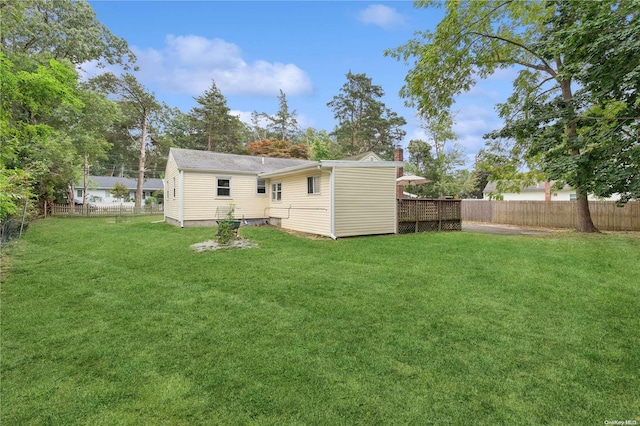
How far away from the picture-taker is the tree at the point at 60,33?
1595 centimetres

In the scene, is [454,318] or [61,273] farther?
[61,273]

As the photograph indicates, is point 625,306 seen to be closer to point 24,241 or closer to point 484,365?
point 484,365

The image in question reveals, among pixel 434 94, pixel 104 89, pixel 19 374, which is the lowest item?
pixel 19 374

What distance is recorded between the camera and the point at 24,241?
9.27 m

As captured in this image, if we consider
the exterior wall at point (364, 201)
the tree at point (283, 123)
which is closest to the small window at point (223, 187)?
the exterior wall at point (364, 201)

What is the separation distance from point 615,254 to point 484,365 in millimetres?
7064

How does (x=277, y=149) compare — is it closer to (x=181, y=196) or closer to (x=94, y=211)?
(x=94, y=211)

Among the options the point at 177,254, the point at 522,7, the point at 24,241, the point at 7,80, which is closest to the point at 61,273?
the point at 177,254

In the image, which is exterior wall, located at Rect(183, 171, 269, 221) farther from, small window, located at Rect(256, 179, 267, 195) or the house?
small window, located at Rect(256, 179, 267, 195)

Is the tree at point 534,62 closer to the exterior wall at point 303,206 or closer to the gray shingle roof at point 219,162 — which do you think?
the exterior wall at point 303,206

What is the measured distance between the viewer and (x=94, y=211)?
21.7 metres

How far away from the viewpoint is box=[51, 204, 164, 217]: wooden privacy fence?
802 inches

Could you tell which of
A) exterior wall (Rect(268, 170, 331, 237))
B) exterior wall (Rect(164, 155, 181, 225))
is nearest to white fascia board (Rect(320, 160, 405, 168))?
exterior wall (Rect(268, 170, 331, 237))

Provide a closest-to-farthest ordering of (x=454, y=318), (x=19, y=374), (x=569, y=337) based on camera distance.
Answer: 1. (x=19, y=374)
2. (x=569, y=337)
3. (x=454, y=318)
